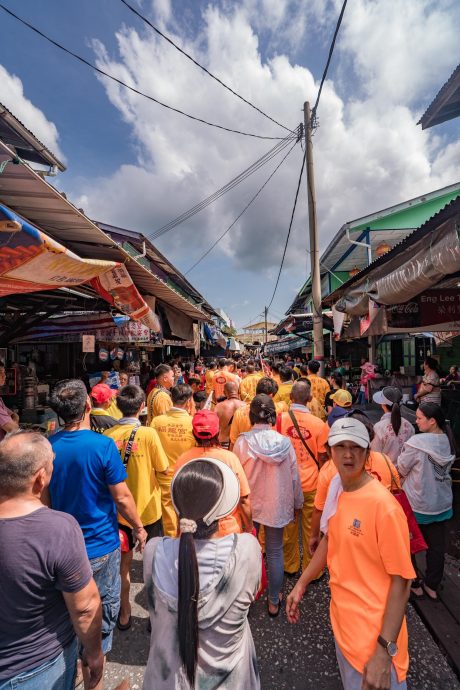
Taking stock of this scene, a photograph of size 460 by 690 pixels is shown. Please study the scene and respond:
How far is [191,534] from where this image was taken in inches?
53.0

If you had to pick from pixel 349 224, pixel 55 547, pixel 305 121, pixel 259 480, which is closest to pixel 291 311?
pixel 349 224

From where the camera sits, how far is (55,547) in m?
1.50

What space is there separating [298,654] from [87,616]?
1876mm

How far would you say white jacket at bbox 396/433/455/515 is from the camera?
302 cm

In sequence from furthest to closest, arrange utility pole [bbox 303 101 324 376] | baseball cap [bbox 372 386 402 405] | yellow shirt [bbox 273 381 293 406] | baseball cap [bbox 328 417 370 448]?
utility pole [bbox 303 101 324 376] < yellow shirt [bbox 273 381 293 406] < baseball cap [bbox 372 386 402 405] < baseball cap [bbox 328 417 370 448]

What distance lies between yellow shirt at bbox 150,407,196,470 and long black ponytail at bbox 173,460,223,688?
2.12 metres

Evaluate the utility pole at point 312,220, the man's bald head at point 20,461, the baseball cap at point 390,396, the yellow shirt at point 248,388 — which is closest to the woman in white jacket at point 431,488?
the baseball cap at point 390,396

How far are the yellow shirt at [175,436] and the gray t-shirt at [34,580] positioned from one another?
1954 mm

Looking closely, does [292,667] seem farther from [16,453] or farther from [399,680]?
[16,453]

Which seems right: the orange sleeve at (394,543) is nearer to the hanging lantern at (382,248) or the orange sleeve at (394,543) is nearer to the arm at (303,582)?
the arm at (303,582)

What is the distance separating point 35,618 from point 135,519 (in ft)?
3.19

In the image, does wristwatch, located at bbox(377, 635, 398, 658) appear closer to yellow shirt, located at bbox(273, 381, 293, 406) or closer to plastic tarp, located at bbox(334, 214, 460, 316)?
plastic tarp, located at bbox(334, 214, 460, 316)

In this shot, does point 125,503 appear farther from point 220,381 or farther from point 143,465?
point 220,381

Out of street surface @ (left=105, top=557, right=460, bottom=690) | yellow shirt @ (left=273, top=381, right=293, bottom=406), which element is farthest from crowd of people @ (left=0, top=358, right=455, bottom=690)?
yellow shirt @ (left=273, top=381, right=293, bottom=406)
